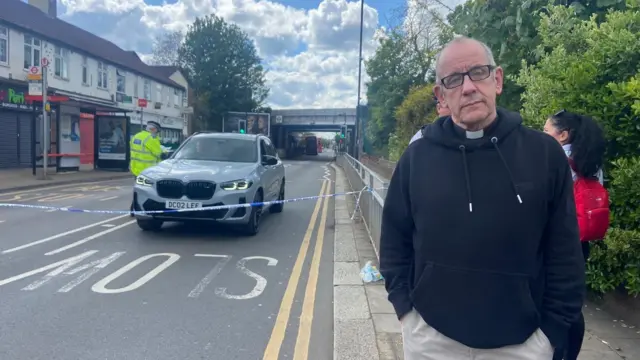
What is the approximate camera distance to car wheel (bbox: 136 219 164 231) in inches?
349

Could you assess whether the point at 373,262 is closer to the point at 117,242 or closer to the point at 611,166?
the point at 611,166

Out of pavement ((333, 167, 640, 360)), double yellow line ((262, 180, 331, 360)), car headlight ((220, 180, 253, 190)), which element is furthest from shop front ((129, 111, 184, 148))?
pavement ((333, 167, 640, 360))

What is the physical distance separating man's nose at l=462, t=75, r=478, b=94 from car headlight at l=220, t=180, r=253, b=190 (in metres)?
6.52

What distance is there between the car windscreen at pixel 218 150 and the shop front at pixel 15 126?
15.8 metres

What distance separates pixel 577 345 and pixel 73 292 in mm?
4757

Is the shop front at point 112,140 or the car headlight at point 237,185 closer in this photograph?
the car headlight at point 237,185

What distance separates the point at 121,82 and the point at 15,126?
1266cm

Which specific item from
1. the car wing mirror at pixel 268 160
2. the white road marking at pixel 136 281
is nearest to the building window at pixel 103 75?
the car wing mirror at pixel 268 160

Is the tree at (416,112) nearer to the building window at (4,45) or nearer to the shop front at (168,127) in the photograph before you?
the building window at (4,45)

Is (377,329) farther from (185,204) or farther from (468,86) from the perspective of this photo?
(185,204)

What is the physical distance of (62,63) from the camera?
2842 cm

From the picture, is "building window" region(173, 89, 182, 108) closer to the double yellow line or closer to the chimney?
the chimney

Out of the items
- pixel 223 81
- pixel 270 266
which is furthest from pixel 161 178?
pixel 223 81

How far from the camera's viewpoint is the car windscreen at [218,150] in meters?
9.80
